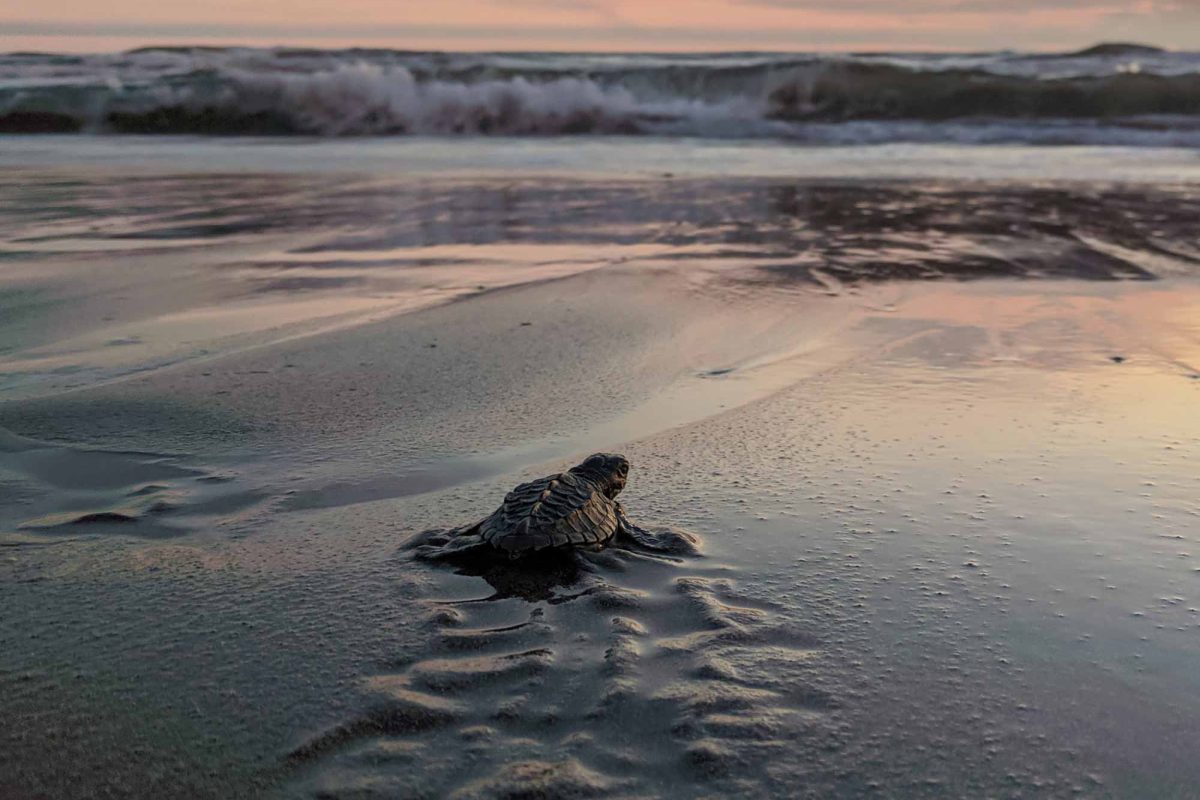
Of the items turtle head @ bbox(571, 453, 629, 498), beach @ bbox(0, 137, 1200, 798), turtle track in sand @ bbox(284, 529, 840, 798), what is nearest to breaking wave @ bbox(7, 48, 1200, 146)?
beach @ bbox(0, 137, 1200, 798)

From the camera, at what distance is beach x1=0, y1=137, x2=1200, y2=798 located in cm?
212

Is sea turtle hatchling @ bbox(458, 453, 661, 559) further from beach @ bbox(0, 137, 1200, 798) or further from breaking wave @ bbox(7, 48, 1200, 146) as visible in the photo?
breaking wave @ bbox(7, 48, 1200, 146)

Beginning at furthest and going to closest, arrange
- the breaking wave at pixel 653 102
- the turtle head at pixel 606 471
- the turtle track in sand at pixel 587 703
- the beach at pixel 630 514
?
1. the breaking wave at pixel 653 102
2. the turtle head at pixel 606 471
3. the beach at pixel 630 514
4. the turtle track in sand at pixel 587 703

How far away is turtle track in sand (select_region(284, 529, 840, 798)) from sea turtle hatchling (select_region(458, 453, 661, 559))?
120 mm

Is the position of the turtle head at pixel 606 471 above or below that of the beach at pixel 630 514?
above

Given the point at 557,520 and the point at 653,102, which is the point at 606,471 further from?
the point at 653,102

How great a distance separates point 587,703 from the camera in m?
2.22

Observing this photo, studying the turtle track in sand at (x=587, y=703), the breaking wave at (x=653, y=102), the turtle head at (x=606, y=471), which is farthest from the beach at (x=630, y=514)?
the breaking wave at (x=653, y=102)

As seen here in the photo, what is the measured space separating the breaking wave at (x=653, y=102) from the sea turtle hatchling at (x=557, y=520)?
1891 cm

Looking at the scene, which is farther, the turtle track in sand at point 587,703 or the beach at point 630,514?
the beach at point 630,514

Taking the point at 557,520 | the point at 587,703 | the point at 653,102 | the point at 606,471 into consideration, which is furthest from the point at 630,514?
the point at 653,102

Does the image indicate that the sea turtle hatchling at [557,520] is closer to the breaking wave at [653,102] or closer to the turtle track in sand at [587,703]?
the turtle track in sand at [587,703]

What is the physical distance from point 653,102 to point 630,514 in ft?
79.9

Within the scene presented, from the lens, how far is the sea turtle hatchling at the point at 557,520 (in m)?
2.90
